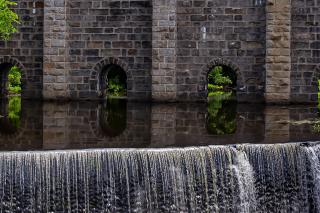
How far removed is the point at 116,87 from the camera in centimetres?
3198

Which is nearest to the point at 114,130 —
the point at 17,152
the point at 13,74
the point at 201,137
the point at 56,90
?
the point at 201,137

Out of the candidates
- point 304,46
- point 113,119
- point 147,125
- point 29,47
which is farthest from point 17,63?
point 304,46

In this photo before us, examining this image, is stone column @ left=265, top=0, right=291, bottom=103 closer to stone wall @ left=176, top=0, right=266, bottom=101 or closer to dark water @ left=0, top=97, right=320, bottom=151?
stone wall @ left=176, top=0, right=266, bottom=101

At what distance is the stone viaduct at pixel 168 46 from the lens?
862 inches

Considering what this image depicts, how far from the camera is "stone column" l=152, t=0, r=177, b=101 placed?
2202cm

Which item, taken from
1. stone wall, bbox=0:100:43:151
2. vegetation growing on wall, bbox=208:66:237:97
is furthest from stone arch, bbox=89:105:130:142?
vegetation growing on wall, bbox=208:66:237:97

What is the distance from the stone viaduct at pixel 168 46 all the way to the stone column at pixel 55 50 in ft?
0.13

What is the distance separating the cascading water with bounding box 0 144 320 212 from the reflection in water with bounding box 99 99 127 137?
304cm

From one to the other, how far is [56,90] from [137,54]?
3.49 meters

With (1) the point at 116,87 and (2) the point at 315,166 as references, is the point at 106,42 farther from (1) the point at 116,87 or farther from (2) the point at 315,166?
(2) the point at 315,166

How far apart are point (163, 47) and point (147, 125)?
633cm

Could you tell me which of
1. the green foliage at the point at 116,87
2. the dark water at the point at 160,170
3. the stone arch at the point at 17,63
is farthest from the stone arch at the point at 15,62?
the dark water at the point at 160,170

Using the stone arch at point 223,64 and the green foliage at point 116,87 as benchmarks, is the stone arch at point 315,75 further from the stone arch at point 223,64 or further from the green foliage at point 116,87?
the green foliage at point 116,87

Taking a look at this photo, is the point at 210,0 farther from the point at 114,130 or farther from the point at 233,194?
the point at 233,194
